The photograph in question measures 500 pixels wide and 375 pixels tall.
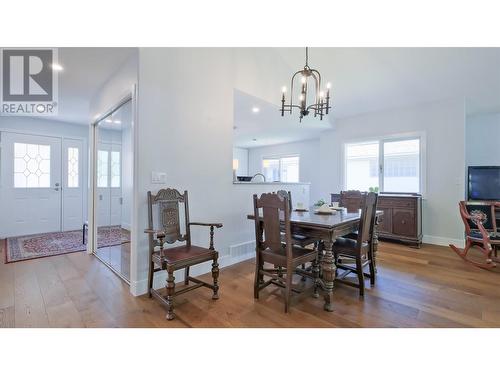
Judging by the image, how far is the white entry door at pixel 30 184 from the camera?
14.5ft

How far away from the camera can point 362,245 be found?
7.61 ft

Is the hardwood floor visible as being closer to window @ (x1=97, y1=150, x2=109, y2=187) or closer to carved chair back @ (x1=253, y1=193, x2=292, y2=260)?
carved chair back @ (x1=253, y1=193, x2=292, y2=260)

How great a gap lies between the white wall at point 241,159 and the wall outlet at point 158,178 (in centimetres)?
573

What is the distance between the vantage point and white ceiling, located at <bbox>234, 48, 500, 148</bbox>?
3.29 meters

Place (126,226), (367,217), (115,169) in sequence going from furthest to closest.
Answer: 1. (115,169)
2. (126,226)
3. (367,217)

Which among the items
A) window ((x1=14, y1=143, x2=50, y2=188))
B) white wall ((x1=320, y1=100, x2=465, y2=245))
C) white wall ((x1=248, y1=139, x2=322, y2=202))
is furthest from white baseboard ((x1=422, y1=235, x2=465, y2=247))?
window ((x1=14, y1=143, x2=50, y2=188))

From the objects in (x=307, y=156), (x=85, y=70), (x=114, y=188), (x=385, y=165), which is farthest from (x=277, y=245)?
(x=307, y=156)

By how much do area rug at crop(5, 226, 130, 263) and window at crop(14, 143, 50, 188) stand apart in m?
1.06

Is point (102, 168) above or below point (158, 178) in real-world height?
above

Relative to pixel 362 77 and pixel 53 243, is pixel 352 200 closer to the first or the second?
pixel 362 77

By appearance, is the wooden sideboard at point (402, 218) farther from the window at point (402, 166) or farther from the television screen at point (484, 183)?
the television screen at point (484, 183)

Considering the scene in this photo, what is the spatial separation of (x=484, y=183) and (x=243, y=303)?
476 cm

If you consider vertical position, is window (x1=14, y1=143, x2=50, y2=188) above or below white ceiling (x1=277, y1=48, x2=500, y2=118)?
below
